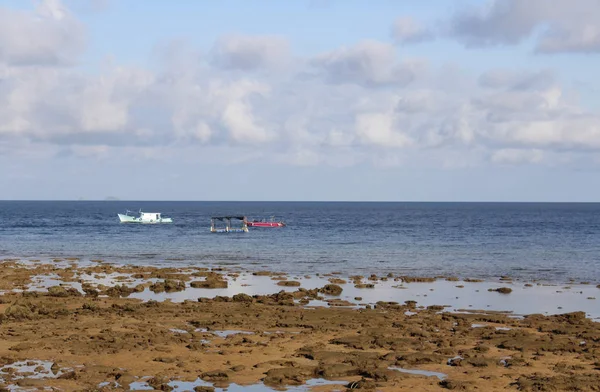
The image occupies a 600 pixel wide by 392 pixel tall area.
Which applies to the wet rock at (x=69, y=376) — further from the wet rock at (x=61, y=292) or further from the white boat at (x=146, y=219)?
the white boat at (x=146, y=219)

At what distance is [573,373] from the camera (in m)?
23.7

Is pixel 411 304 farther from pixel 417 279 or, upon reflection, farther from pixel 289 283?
pixel 417 279

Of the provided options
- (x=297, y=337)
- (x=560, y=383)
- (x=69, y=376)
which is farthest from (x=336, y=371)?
(x=69, y=376)

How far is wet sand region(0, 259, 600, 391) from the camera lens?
893 inches

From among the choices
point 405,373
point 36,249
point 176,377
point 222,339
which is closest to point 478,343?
point 405,373

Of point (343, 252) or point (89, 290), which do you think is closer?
point (89, 290)

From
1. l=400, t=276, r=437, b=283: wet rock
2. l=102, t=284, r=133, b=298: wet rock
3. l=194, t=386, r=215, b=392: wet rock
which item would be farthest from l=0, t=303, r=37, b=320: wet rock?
l=400, t=276, r=437, b=283: wet rock

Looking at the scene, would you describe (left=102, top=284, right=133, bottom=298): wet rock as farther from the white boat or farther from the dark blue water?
→ the white boat

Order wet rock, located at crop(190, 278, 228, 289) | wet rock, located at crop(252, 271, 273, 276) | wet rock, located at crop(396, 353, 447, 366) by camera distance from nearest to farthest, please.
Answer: wet rock, located at crop(396, 353, 447, 366), wet rock, located at crop(190, 278, 228, 289), wet rock, located at crop(252, 271, 273, 276)

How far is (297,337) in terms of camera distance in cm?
2908

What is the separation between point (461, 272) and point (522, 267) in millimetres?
7416

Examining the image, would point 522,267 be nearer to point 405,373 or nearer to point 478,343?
point 478,343

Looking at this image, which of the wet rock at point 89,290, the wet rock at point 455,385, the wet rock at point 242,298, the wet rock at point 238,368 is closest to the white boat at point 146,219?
the wet rock at point 89,290

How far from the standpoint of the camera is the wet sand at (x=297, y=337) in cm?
2269
